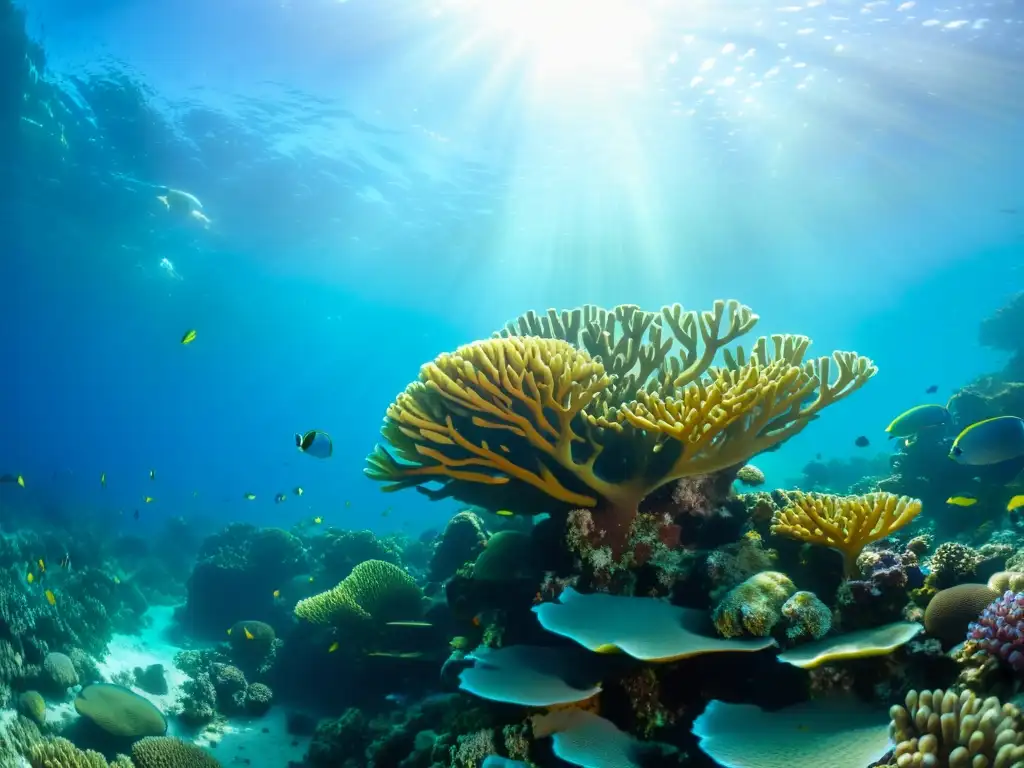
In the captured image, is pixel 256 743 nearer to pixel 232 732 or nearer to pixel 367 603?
pixel 232 732

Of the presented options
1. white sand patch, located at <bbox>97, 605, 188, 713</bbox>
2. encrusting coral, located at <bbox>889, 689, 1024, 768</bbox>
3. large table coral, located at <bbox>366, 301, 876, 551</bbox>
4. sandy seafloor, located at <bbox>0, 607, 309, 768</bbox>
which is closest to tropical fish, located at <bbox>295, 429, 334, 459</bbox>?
large table coral, located at <bbox>366, 301, 876, 551</bbox>

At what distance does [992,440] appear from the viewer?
5305 mm

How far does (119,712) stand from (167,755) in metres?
1.57

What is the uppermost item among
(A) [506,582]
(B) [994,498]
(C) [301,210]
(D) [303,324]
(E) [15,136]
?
(D) [303,324]

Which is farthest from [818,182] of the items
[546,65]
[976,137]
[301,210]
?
[301,210]

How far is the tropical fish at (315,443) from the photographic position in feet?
24.2

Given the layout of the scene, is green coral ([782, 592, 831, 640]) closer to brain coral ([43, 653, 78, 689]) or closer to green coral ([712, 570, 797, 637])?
green coral ([712, 570, 797, 637])

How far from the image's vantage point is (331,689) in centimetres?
838

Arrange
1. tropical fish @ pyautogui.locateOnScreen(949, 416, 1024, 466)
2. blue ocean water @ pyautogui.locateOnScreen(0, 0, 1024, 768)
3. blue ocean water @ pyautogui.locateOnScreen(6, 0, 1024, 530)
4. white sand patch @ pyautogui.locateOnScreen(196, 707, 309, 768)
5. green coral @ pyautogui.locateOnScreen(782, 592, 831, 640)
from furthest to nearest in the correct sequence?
blue ocean water @ pyautogui.locateOnScreen(6, 0, 1024, 530) < blue ocean water @ pyautogui.locateOnScreen(0, 0, 1024, 768) < white sand patch @ pyautogui.locateOnScreen(196, 707, 309, 768) < tropical fish @ pyautogui.locateOnScreen(949, 416, 1024, 466) < green coral @ pyautogui.locateOnScreen(782, 592, 831, 640)

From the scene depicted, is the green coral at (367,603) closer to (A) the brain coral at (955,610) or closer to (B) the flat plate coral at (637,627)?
(B) the flat plate coral at (637,627)

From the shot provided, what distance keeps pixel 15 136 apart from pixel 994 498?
32595 millimetres

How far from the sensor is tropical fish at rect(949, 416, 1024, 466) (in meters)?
5.24

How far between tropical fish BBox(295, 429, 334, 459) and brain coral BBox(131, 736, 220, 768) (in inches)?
141

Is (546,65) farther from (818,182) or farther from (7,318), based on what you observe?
(7,318)
